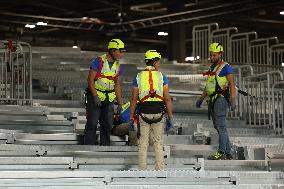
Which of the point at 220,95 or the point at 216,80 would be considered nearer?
the point at 220,95

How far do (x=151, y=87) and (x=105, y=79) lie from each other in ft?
4.25

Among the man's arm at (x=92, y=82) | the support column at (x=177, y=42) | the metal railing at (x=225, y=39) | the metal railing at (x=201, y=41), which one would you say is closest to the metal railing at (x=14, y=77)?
the man's arm at (x=92, y=82)

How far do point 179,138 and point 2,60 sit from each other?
3877 millimetres

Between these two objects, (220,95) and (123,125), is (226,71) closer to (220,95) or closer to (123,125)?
(220,95)

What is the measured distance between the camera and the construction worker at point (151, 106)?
406 inches

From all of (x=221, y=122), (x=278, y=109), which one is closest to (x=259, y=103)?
(x=278, y=109)

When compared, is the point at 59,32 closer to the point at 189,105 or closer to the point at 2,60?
the point at 189,105

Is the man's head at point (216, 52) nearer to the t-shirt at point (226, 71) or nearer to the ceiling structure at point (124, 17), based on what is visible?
the t-shirt at point (226, 71)

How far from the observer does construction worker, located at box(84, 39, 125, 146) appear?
11.3 metres

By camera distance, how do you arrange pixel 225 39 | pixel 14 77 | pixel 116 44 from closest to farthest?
pixel 116 44
pixel 14 77
pixel 225 39

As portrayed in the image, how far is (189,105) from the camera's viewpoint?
17219 mm

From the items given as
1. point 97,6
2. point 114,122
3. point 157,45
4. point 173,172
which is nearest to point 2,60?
point 114,122

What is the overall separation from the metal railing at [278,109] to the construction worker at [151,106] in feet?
17.3

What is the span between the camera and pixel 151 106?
34.0 ft
